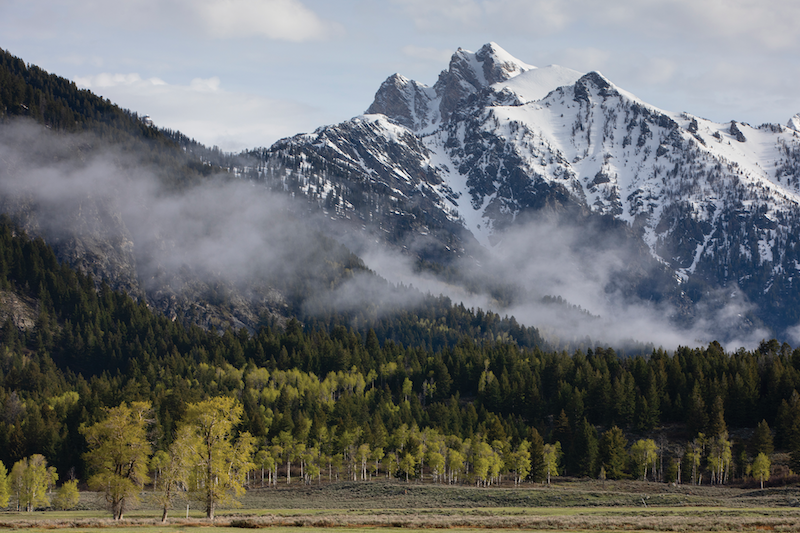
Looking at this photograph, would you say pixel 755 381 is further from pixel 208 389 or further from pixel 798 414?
pixel 208 389

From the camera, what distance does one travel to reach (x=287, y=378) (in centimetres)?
18975

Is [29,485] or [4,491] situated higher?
[29,485]

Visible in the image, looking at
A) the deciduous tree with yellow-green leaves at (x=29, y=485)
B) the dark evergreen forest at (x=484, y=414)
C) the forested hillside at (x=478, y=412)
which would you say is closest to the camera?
the deciduous tree with yellow-green leaves at (x=29, y=485)

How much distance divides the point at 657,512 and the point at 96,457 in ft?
191

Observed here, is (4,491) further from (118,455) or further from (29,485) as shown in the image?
(118,455)

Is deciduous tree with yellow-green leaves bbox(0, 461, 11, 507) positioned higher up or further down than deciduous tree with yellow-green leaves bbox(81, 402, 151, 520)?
further down

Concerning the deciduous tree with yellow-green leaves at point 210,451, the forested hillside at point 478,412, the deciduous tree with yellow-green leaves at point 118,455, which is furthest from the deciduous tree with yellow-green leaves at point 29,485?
the deciduous tree with yellow-green leaves at point 210,451

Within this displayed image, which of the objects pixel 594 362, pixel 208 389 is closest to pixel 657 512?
pixel 594 362

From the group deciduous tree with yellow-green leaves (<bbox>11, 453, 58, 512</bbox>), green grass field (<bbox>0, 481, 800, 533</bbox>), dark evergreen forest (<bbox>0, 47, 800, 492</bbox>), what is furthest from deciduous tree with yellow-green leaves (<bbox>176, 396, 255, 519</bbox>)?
dark evergreen forest (<bbox>0, 47, 800, 492</bbox>)

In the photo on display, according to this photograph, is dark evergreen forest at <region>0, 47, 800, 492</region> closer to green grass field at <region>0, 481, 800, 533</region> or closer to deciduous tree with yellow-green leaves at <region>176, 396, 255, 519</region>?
green grass field at <region>0, 481, 800, 533</region>

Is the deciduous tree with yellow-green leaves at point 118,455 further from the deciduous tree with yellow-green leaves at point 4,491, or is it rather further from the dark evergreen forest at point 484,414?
the dark evergreen forest at point 484,414

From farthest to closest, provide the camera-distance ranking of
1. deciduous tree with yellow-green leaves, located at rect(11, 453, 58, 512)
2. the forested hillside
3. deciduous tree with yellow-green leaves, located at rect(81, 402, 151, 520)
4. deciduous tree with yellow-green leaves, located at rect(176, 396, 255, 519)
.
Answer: the forested hillside < deciduous tree with yellow-green leaves, located at rect(11, 453, 58, 512) < deciduous tree with yellow-green leaves, located at rect(81, 402, 151, 520) < deciduous tree with yellow-green leaves, located at rect(176, 396, 255, 519)

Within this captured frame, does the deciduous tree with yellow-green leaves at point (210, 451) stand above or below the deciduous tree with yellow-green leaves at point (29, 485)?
above

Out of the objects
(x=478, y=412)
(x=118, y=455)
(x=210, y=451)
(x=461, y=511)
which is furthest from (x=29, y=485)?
(x=478, y=412)
